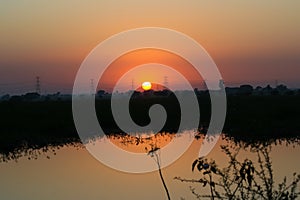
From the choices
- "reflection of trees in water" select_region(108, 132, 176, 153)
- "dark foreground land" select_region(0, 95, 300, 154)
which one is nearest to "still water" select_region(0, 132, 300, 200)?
"reflection of trees in water" select_region(108, 132, 176, 153)

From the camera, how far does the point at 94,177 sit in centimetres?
1034

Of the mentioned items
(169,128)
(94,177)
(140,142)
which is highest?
(169,128)

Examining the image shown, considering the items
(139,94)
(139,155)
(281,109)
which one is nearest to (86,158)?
(139,155)

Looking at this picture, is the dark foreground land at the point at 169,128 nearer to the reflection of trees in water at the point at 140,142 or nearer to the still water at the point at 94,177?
the reflection of trees in water at the point at 140,142

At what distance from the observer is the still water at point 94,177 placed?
871 cm

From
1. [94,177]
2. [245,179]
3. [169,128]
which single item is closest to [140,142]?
[169,128]

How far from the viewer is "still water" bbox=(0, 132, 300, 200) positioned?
8.71 m

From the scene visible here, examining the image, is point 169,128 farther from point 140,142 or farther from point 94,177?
point 94,177

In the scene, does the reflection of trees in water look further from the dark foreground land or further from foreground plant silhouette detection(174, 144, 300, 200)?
foreground plant silhouette detection(174, 144, 300, 200)

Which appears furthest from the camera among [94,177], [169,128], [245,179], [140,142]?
[169,128]

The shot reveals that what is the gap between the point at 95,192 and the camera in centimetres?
888

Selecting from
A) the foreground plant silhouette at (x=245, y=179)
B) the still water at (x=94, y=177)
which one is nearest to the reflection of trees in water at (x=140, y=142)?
the still water at (x=94, y=177)

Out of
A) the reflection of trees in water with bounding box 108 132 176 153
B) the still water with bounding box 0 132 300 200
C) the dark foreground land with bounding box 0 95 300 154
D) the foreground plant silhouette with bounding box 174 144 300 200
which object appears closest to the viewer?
the foreground plant silhouette with bounding box 174 144 300 200

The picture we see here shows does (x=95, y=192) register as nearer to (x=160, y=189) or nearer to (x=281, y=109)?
(x=160, y=189)
